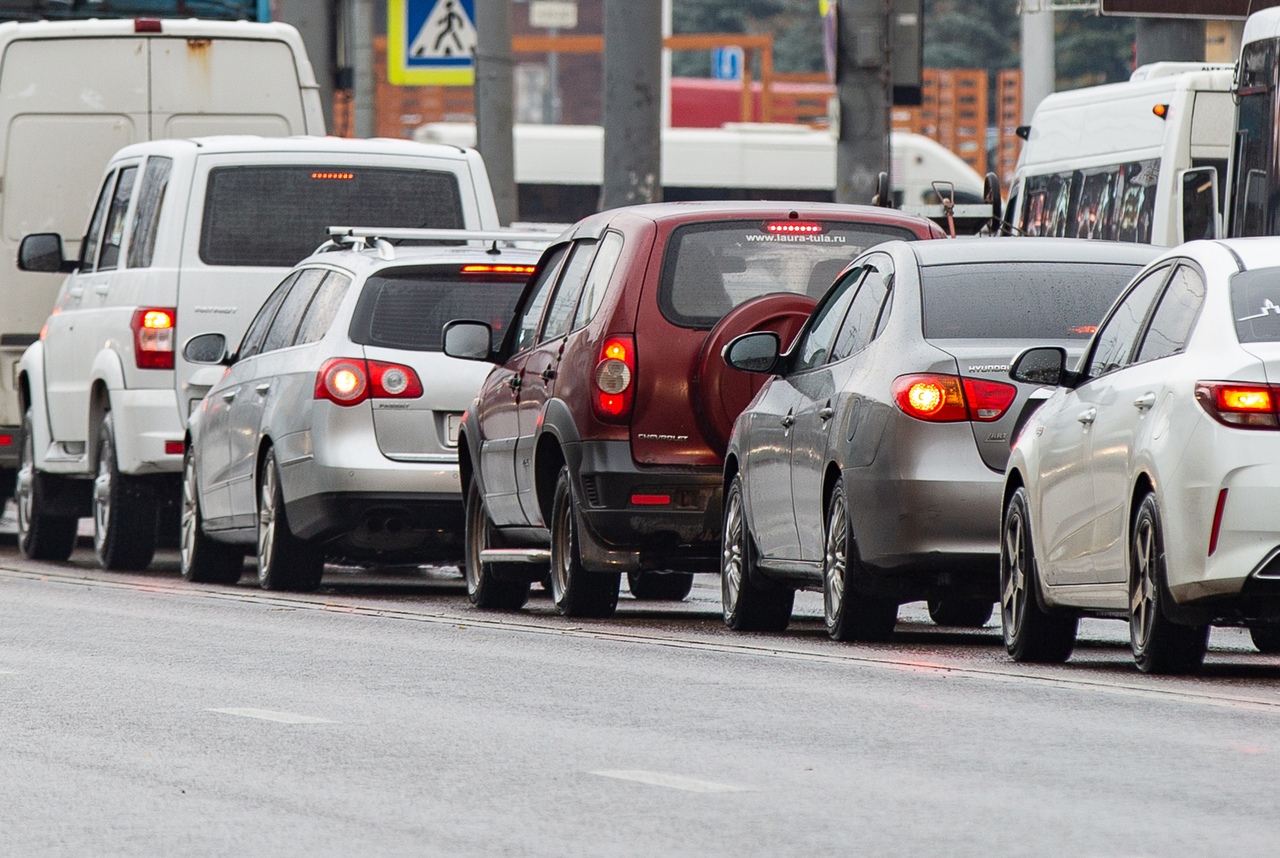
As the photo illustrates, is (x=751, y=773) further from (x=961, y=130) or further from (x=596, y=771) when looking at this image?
(x=961, y=130)

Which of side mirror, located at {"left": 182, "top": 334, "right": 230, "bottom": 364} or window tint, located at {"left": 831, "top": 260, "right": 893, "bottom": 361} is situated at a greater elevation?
window tint, located at {"left": 831, "top": 260, "right": 893, "bottom": 361}

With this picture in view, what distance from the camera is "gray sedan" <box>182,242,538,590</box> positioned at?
1523 cm

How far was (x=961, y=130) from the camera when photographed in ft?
196

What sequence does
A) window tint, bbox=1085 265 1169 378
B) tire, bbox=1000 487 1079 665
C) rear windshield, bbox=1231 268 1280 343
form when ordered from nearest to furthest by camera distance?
rear windshield, bbox=1231 268 1280 343 < window tint, bbox=1085 265 1169 378 < tire, bbox=1000 487 1079 665

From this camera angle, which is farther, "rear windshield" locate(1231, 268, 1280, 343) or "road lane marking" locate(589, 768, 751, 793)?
"rear windshield" locate(1231, 268, 1280, 343)

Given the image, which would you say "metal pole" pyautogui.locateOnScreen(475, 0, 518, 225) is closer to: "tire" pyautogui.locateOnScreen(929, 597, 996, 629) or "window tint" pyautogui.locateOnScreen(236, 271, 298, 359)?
"window tint" pyautogui.locateOnScreen(236, 271, 298, 359)

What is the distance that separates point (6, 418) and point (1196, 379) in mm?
11969

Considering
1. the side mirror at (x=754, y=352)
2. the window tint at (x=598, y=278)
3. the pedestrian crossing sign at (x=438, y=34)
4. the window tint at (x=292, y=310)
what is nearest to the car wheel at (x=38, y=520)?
the window tint at (x=292, y=310)

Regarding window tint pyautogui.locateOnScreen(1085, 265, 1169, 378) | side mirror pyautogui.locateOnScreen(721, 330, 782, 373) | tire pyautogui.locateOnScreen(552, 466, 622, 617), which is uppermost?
window tint pyautogui.locateOnScreen(1085, 265, 1169, 378)

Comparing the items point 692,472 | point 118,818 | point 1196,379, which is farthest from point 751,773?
point 692,472

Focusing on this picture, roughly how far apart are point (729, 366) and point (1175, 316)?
290 centimetres

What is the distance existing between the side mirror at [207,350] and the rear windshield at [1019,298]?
585cm

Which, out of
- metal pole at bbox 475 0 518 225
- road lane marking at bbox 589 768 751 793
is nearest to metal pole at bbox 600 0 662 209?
metal pole at bbox 475 0 518 225

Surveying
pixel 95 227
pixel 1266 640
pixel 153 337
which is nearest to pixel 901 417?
pixel 1266 640
